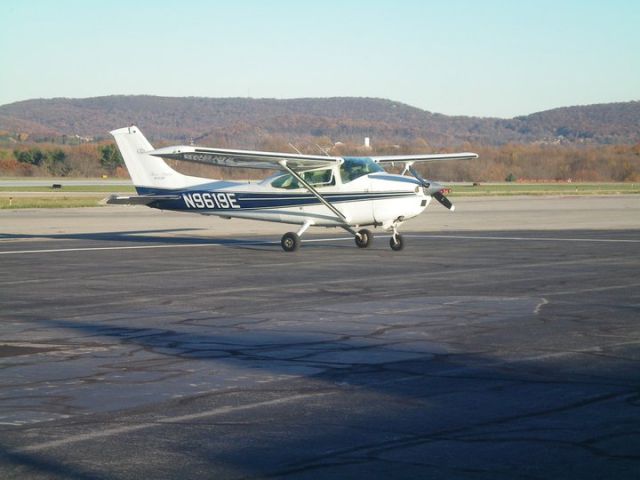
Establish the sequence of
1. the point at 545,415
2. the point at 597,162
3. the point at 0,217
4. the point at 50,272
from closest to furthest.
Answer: the point at 545,415, the point at 50,272, the point at 0,217, the point at 597,162

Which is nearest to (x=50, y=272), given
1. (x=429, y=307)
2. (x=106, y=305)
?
(x=106, y=305)

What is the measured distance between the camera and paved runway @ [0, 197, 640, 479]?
670cm

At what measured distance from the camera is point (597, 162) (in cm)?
11419

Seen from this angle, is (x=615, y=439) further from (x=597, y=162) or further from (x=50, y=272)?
(x=597, y=162)

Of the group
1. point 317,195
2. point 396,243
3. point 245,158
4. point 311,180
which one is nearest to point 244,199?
point 245,158

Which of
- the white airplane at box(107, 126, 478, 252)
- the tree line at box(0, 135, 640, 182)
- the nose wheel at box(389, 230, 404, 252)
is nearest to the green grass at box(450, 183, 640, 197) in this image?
the tree line at box(0, 135, 640, 182)

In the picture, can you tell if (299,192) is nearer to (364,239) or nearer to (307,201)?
(307,201)

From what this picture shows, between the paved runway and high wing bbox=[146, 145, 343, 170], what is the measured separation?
10.1 ft

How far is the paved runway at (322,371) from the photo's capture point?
6.70 meters

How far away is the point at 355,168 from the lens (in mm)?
24250

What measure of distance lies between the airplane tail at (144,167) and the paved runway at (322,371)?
221 inches

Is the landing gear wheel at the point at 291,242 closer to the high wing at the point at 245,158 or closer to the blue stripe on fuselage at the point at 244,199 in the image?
the blue stripe on fuselage at the point at 244,199

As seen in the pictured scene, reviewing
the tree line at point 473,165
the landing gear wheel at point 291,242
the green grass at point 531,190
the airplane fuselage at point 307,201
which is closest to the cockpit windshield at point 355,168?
the airplane fuselage at point 307,201

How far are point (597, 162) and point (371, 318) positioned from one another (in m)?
106
